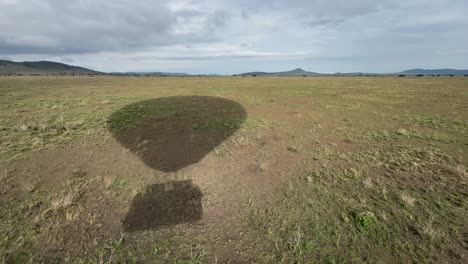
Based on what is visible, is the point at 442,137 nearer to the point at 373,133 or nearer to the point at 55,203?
the point at 373,133

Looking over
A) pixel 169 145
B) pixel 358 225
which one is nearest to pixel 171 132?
pixel 169 145

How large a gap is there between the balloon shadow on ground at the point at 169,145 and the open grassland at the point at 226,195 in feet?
0.21

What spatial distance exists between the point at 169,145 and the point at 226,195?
17.4 feet

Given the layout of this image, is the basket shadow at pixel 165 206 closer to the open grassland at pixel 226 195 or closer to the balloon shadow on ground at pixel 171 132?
the open grassland at pixel 226 195

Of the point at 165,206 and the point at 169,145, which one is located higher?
the point at 169,145

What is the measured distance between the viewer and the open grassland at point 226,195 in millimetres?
6289

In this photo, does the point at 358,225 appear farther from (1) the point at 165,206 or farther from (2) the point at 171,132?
(2) the point at 171,132

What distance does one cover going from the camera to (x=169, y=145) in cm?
1289

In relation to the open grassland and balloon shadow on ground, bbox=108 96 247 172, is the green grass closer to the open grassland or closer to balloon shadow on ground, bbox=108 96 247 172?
the open grassland

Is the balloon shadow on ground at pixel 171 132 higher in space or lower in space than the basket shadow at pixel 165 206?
higher

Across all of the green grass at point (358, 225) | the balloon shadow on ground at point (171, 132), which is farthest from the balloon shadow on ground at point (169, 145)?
the green grass at point (358, 225)

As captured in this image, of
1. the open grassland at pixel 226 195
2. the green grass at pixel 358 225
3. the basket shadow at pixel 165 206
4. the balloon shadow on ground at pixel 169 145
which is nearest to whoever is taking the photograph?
the green grass at pixel 358 225

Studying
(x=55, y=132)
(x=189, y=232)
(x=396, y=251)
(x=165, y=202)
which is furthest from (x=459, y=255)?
(x=55, y=132)

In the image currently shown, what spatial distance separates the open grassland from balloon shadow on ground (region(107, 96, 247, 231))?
2.5 inches
